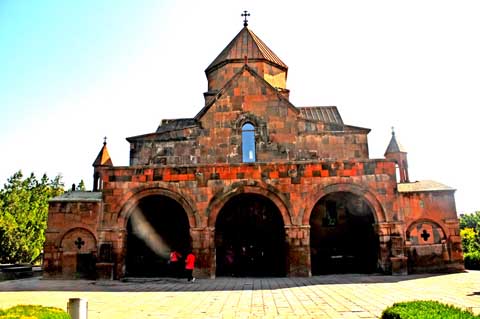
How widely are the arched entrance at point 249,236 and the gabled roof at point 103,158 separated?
9.52 meters

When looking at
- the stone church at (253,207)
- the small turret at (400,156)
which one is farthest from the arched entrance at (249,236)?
the small turret at (400,156)

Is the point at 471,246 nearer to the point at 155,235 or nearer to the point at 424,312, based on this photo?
the point at 155,235

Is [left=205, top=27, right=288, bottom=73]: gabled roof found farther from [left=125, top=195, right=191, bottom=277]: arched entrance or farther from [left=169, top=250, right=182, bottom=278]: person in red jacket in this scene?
[left=169, top=250, right=182, bottom=278]: person in red jacket

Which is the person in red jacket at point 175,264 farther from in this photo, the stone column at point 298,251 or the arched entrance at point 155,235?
the stone column at point 298,251

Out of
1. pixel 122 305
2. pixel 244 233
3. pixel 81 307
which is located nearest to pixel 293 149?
pixel 244 233

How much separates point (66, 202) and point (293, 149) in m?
8.05

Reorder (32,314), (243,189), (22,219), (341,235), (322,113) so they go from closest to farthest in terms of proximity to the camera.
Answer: (32,314)
(243,189)
(341,235)
(322,113)
(22,219)

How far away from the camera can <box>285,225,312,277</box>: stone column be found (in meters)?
10.9

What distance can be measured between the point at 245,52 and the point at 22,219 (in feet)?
55.9

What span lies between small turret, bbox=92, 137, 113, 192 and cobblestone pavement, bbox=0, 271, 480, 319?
9304 millimetres

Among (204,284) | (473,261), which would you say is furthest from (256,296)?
(473,261)

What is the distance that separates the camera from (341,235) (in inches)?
508

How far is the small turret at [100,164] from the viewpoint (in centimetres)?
1910

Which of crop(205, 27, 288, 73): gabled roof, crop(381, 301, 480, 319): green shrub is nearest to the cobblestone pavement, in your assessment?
crop(381, 301, 480, 319): green shrub
